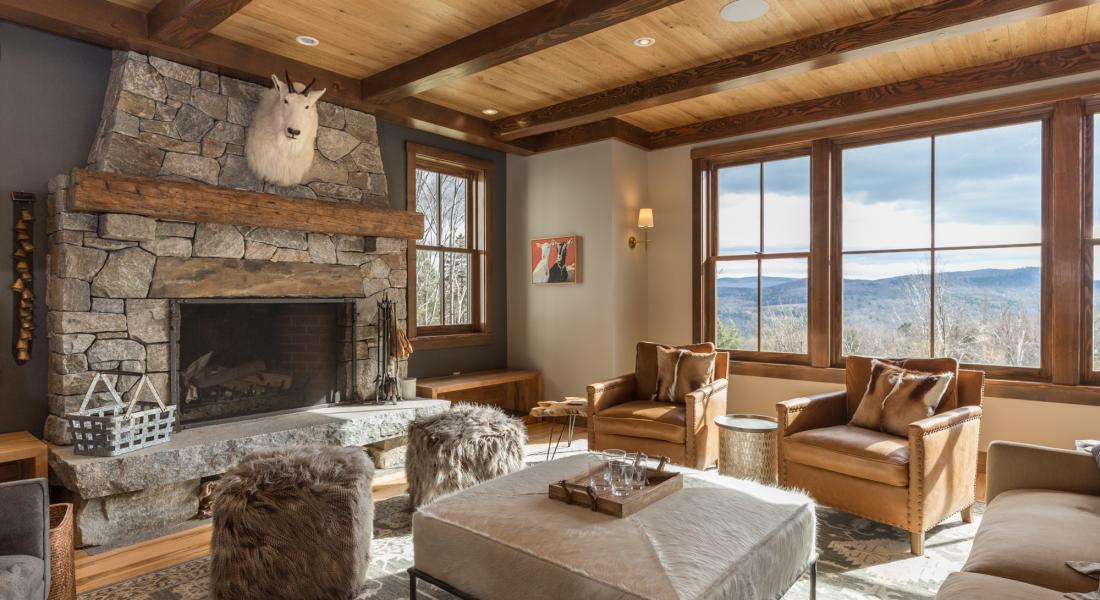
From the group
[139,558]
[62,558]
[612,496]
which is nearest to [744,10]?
[612,496]

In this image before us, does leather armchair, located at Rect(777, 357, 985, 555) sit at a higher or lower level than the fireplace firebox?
lower

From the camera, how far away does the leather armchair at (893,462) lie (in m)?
2.76

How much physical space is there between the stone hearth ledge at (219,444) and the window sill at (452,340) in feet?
2.51

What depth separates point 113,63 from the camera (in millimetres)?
3500

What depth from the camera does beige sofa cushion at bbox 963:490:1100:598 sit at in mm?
1635

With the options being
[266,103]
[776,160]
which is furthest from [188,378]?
[776,160]

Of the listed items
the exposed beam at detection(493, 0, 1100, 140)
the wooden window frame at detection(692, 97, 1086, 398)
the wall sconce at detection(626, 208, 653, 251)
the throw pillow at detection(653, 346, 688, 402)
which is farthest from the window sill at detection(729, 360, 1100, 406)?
the exposed beam at detection(493, 0, 1100, 140)

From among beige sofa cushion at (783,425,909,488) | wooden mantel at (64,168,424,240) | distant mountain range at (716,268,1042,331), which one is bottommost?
beige sofa cushion at (783,425,909,488)

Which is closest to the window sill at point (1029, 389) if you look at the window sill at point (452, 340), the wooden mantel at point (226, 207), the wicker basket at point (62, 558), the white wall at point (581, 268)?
the white wall at point (581, 268)

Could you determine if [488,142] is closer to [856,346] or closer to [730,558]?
[856,346]

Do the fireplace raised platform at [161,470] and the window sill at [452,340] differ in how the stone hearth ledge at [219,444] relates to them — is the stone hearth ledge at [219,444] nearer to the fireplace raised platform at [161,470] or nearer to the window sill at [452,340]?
the fireplace raised platform at [161,470]

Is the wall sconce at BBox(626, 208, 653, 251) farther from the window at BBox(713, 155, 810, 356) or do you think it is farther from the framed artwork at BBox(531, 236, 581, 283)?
the window at BBox(713, 155, 810, 356)

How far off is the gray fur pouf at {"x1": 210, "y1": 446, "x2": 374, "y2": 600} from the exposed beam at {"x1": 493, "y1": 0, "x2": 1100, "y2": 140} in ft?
10.7

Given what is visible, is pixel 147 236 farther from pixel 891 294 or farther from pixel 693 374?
pixel 891 294
